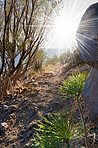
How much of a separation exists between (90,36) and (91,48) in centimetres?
17

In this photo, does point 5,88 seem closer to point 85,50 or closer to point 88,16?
point 85,50

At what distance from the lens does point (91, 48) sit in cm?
150

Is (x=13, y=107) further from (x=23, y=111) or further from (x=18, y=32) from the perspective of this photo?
(x=18, y=32)

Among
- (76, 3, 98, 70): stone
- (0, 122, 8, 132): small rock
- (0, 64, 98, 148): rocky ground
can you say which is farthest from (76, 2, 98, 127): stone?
(0, 122, 8, 132): small rock

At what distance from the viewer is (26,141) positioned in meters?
1.75

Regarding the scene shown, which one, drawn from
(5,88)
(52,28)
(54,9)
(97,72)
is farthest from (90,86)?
(52,28)

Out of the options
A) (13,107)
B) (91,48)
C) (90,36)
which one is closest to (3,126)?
(13,107)

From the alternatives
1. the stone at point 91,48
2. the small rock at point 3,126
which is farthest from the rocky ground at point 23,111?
the stone at point 91,48

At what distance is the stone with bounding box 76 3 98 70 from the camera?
4.80ft

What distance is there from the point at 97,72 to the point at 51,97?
1570 mm

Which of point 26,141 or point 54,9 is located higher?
point 54,9

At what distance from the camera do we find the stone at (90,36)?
1463 millimetres

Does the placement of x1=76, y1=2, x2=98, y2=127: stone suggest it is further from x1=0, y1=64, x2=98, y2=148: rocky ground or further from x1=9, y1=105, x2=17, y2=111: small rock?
x1=9, y1=105, x2=17, y2=111: small rock

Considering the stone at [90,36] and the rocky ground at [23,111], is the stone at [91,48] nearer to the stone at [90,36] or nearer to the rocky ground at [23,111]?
the stone at [90,36]
